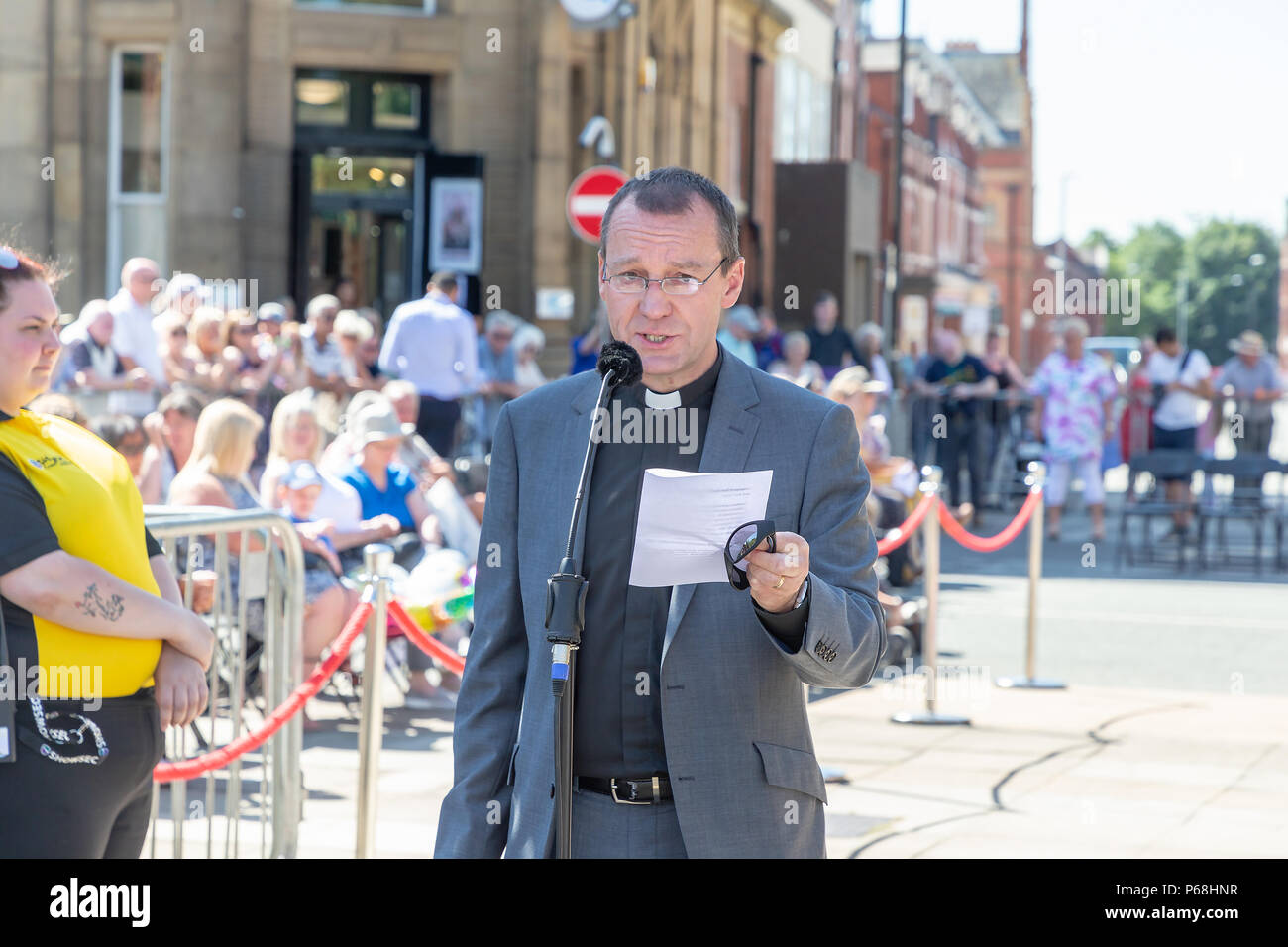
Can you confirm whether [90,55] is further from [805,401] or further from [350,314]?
[805,401]

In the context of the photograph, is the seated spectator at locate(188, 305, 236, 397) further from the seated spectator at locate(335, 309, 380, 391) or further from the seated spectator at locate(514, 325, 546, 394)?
the seated spectator at locate(514, 325, 546, 394)

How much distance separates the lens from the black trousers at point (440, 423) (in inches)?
564

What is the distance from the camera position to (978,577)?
15.6 metres

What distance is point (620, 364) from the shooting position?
2.91 meters

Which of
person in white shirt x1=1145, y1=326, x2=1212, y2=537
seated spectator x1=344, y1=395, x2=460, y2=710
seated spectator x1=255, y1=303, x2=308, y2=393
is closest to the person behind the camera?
seated spectator x1=344, y1=395, x2=460, y2=710

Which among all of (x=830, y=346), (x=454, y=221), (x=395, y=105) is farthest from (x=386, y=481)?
(x=395, y=105)

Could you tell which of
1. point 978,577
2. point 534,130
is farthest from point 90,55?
point 978,577

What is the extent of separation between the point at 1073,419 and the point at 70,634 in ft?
52.3

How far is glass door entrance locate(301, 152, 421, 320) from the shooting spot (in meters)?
20.2

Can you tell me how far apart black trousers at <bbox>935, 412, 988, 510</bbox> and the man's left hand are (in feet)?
56.4

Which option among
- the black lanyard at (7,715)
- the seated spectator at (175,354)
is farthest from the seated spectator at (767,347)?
the black lanyard at (7,715)

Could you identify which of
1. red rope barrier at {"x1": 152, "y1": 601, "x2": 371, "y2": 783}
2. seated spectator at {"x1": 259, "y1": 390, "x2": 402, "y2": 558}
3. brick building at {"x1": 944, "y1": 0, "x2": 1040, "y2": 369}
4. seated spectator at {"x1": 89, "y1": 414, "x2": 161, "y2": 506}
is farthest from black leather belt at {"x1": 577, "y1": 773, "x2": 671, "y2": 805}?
brick building at {"x1": 944, "y1": 0, "x2": 1040, "y2": 369}

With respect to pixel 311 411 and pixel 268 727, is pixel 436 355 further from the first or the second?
pixel 268 727
